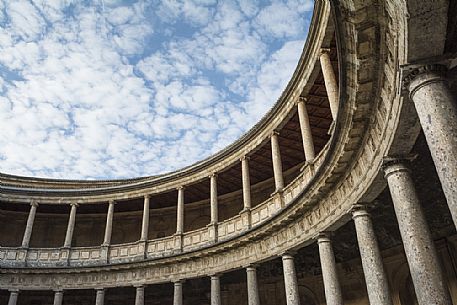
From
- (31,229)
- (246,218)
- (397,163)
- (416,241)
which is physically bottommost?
(416,241)

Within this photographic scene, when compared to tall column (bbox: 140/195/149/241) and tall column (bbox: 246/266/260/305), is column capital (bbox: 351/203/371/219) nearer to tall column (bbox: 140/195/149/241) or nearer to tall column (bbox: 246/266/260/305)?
tall column (bbox: 246/266/260/305)

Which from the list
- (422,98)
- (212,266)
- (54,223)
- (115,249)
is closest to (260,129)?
(212,266)

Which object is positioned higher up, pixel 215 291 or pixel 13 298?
pixel 13 298

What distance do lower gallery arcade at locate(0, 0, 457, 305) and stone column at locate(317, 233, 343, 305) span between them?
0.04m

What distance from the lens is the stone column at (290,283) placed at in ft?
41.6

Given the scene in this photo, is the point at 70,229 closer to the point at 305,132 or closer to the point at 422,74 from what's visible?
the point at 305,132

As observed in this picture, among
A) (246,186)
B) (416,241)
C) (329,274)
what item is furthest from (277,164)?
(416,241)

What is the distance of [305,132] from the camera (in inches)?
561

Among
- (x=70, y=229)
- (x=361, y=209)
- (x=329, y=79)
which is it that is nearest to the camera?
(x=361, y=209)

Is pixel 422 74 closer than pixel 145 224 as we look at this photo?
Yes

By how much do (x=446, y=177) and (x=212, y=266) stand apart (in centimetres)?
1347

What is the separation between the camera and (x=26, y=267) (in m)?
19.7

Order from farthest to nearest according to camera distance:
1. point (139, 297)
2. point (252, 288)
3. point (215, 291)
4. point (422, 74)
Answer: point (139, 297)
point (215, 291)
point (252, 288)
point (422, 74)

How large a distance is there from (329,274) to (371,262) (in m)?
2.30
